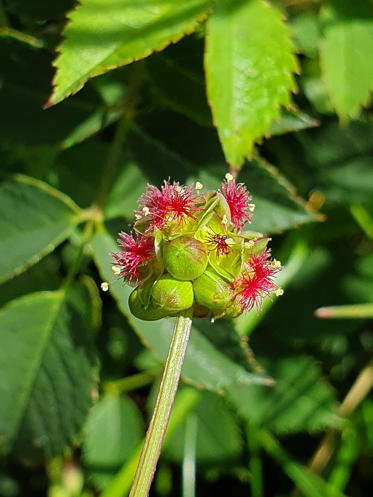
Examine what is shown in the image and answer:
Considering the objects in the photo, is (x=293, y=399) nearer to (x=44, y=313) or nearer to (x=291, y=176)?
(x=291, y=176)

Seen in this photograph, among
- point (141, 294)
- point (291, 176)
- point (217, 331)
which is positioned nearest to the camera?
point (141, 294)

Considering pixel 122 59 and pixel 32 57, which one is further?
pixel 32 57

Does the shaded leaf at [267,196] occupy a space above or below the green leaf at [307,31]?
below

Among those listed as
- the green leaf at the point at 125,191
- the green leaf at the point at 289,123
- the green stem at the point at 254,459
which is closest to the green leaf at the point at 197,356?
the green leaf at the point at 125,191

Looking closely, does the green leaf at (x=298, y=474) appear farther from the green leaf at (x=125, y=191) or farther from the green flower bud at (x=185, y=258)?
the green flower bud at (x=185, y=258)

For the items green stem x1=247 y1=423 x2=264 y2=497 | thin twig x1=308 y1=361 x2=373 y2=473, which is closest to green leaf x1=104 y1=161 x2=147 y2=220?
green stem x1=247 y1=423 x2=264 y2=497

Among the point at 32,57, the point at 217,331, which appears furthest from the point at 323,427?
the point at 32,57

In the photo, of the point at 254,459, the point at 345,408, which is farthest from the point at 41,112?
the point at 345,408

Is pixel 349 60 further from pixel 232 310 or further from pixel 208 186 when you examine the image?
pixel 232 310
